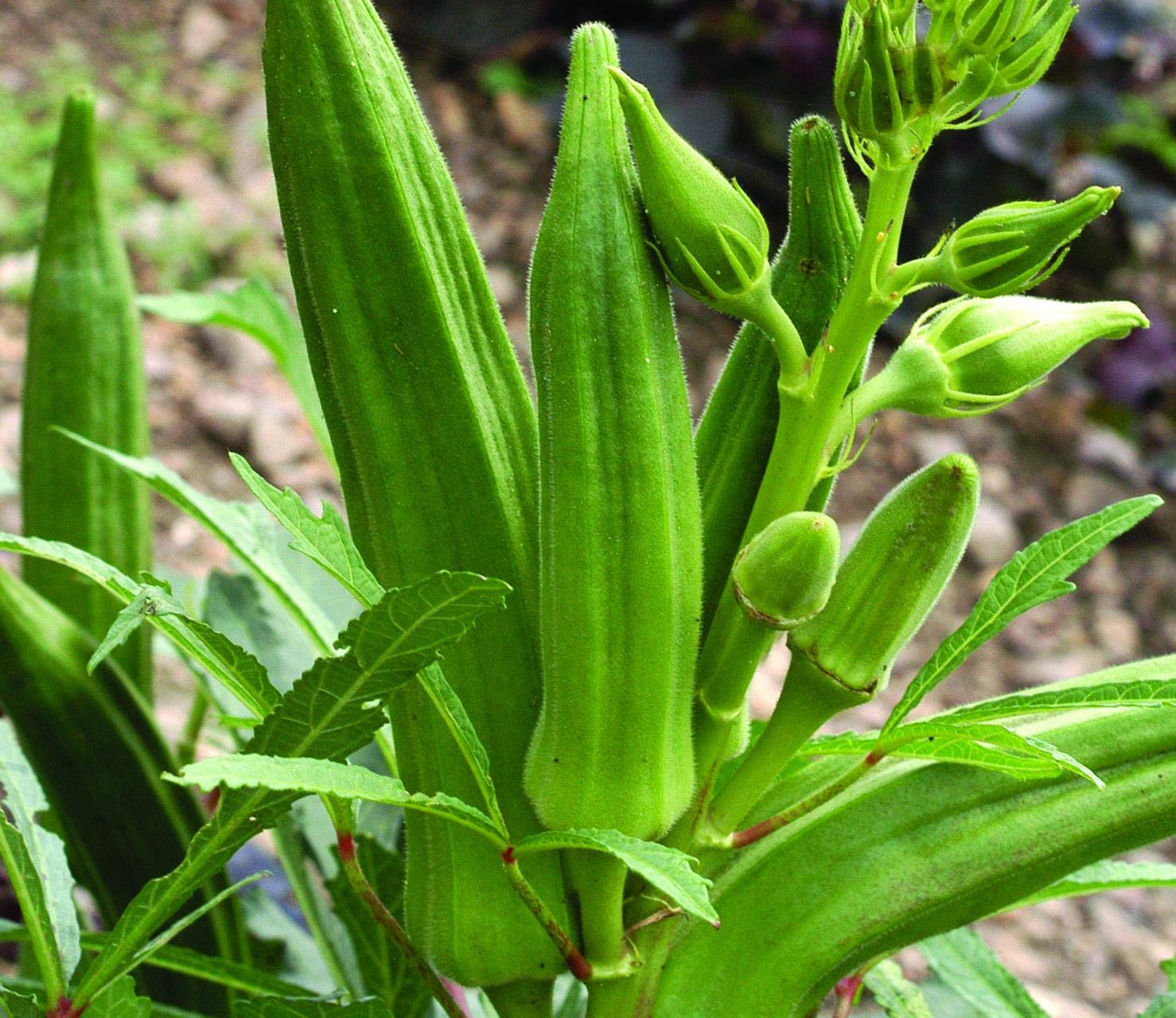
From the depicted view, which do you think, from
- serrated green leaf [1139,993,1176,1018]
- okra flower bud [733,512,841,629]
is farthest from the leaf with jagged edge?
serrated green leaf [1139,993,1176,1018]

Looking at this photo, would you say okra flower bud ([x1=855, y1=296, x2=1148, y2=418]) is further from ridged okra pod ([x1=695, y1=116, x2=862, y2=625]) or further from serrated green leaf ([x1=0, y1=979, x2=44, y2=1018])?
serrated green leaf ([x1=0, y1=979, x2=44, y2=1018])

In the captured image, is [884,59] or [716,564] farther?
[716,564]

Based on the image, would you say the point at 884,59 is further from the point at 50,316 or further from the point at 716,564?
the point at 50,316

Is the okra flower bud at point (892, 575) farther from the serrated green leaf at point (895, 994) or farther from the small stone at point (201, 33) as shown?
the small stone at point (201, 33)

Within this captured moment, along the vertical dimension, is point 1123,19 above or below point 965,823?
above

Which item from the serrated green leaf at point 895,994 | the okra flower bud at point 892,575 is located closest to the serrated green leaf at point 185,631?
the okra flower bud at point 892,575

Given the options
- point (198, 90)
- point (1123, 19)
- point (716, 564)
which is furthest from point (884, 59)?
point (1123, 19)
